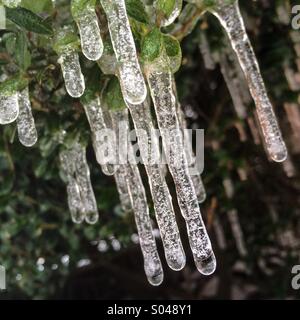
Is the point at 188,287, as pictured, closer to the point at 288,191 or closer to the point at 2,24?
the point at 288,191

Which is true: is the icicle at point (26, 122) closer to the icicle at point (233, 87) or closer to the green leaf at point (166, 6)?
the green leaf at point (166, 6)

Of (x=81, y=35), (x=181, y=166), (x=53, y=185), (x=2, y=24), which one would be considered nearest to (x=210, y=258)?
(x=181, y=166)

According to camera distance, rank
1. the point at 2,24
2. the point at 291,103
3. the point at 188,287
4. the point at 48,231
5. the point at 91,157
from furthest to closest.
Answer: the point at 188,287, the point at 48,231, the point at 291,103, the point at 91,157, the point at 2,24

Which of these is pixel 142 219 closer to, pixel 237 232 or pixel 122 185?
pixel 122 185

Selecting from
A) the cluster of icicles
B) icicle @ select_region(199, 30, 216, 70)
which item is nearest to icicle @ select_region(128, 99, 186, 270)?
the cluster of icicles

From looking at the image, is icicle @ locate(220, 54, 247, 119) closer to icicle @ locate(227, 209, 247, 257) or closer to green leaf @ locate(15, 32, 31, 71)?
icicle @ locate(227, 209, 247, 257)

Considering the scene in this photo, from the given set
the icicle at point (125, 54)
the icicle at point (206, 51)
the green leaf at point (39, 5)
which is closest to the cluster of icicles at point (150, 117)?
the icicle at point (125, 54)

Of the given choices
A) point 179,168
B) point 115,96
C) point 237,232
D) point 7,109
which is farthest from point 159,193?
point 237,232

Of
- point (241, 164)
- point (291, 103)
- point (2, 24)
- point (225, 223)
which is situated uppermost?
point (2, 24)
